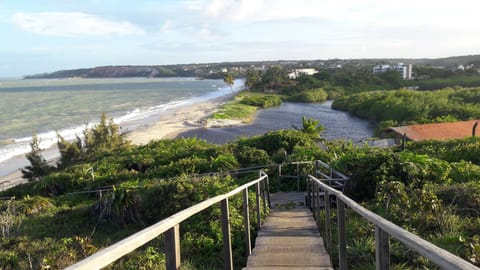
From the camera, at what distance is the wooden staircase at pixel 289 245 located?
4.68 m

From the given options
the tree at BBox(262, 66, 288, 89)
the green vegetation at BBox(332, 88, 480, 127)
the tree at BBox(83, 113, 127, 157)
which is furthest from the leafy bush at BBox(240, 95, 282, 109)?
the tree at BBox(83, 113, 127, 157)

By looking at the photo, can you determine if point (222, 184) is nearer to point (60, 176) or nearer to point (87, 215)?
point (87, 215)

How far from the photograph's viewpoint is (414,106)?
54.5m

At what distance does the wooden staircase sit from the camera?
4.68 m

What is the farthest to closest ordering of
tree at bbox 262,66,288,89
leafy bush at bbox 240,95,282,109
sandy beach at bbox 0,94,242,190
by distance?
tree at bbox 262,66,288,89
leafy bush at bbox 240,95,282,109
sandy beach at bbox 0,94,242,190

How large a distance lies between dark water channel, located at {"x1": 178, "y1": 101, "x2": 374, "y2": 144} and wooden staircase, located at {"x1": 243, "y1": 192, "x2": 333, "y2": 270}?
106ft

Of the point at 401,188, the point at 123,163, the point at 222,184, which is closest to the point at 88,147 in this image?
the point at 123,163

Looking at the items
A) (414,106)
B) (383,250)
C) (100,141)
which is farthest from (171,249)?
(414,106)

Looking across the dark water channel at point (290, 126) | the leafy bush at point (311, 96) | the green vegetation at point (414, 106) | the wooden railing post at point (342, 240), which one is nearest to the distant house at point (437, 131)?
the dark water channel at point (290, 126)

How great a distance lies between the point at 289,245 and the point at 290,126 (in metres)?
48.5

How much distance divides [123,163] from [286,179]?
27.0ft

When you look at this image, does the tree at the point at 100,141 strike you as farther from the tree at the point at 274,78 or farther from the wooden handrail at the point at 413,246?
the tree at the point at 274,78

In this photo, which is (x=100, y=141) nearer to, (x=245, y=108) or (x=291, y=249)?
(x=291, y=249)

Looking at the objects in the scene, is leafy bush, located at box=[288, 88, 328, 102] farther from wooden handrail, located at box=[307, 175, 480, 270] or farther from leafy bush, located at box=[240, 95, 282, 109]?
wooden handrail, located at box=[307, 175, 480, 270]
